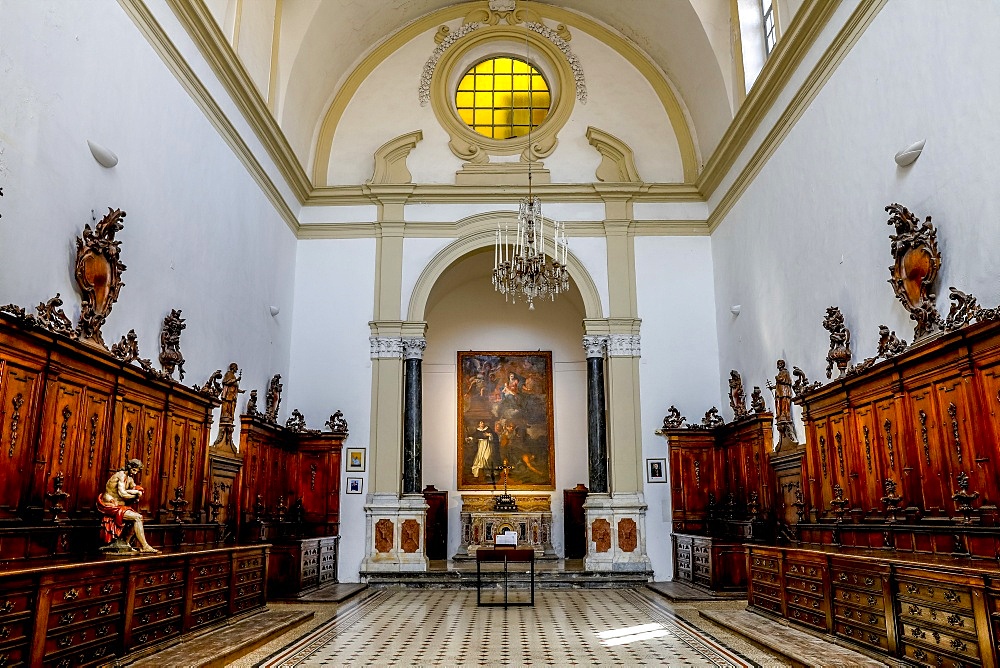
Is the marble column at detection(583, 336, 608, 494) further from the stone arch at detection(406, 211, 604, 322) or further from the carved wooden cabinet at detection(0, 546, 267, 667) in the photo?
the carved wooden cabinet at detection(0, 546, 267, 667)

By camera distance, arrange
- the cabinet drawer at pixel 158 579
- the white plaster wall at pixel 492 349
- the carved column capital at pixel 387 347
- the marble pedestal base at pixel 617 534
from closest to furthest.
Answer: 1. the cabinet drawer at pixel 158 579
2. the marble pedestal base at pixel 617 534
3. the carved column capital at pixel 387 347
4. the white plaster wall at pixel 492 349

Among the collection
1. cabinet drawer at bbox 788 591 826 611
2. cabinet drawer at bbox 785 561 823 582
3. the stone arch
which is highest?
the stone arch

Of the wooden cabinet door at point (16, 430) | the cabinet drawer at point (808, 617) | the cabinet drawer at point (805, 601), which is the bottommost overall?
the cabinet drawer at point (808, 617)

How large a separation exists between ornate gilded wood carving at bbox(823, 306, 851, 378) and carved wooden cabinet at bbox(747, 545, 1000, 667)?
2.02m

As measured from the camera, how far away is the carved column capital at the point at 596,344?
13.8 m

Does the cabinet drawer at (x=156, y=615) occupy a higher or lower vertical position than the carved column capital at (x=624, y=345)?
lower

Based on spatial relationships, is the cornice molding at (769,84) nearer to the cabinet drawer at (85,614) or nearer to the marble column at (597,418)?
the marble column at (597,418)

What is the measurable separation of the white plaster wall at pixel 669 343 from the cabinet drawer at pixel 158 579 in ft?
26.3

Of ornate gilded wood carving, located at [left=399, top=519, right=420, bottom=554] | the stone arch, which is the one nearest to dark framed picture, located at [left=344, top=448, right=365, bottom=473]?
ornate gilded wood carving, located at [left=399, top=519, right=420, bottom=554]

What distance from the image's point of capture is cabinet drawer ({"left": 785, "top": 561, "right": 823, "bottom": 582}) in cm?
714

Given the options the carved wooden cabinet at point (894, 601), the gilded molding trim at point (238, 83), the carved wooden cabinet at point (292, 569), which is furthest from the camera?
the carved wooden cabinet at point (292, 569)

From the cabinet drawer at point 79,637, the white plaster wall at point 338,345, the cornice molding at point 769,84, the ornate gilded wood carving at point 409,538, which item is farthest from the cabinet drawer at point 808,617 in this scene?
the white plaster wall at point 338,345

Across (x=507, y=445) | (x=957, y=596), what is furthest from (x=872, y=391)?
(x=507, y=445)

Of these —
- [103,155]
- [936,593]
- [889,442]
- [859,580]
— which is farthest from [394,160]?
[936,593]
